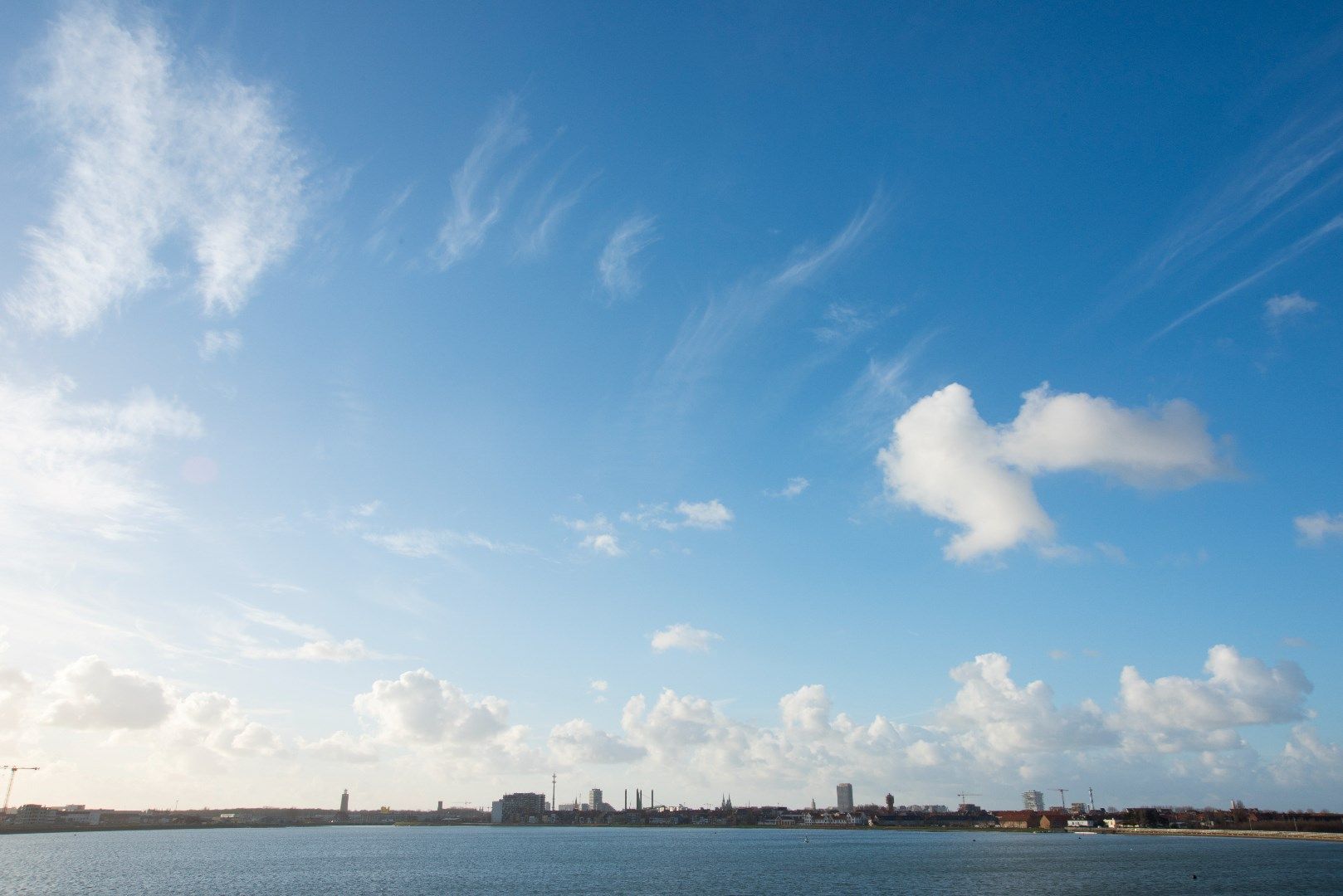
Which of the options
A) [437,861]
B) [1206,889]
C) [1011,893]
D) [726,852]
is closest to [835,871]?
[1011,893]

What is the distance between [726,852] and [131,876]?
127m

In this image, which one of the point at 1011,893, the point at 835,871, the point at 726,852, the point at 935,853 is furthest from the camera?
the point at 726,852

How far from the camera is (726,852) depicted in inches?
7849

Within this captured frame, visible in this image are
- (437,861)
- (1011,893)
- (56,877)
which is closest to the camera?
(1011,893)

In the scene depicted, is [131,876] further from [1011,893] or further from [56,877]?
[1011,893]

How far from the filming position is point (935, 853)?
186 m

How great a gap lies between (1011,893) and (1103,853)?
321 feet

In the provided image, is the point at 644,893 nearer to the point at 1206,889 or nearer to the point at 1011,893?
the point at 1011,893

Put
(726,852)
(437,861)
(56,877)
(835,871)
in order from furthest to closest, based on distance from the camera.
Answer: (726,852)
(437,861)
(835,871)
(56,877)

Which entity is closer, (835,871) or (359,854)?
(835,871)

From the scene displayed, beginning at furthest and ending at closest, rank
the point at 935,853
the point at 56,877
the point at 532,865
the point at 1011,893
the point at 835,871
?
the point at 935,853 → the point at 532,865 → the point at 835,871 → the point at 56,877 → the point at 1011,893

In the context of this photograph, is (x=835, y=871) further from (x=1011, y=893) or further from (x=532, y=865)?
(x=532, y=865)

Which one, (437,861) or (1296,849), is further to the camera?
(1296,849)

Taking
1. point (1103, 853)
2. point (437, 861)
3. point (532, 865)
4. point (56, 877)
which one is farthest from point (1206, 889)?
point (56, 877)
